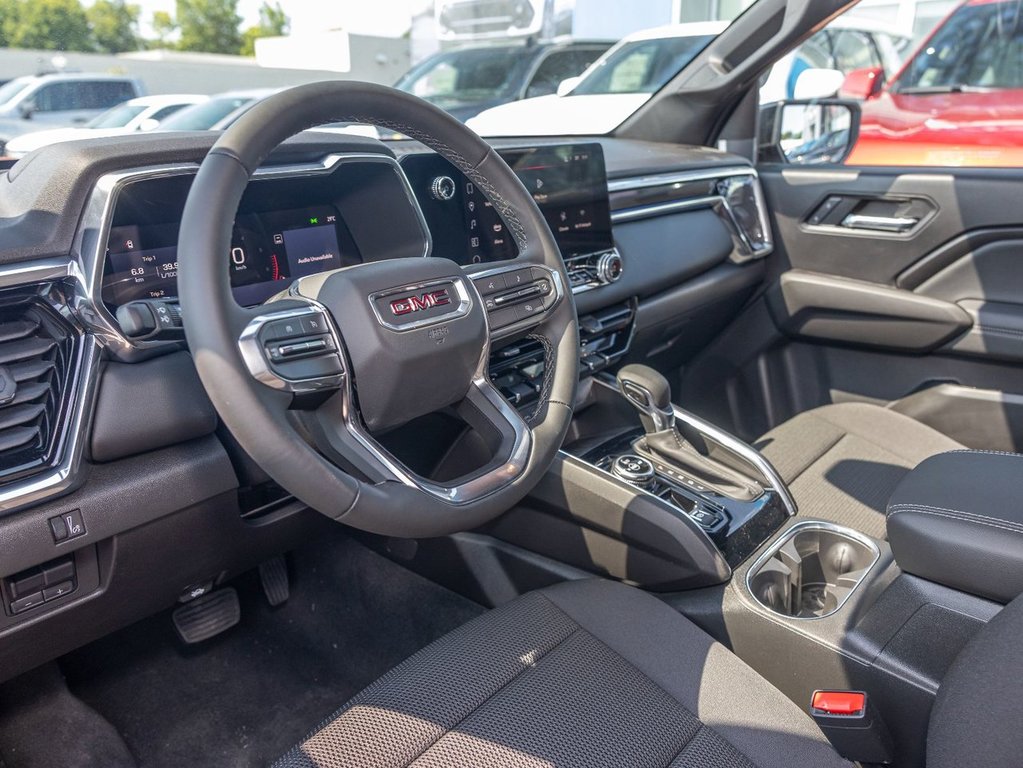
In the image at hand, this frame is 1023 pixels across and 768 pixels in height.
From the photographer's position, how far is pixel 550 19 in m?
5.77

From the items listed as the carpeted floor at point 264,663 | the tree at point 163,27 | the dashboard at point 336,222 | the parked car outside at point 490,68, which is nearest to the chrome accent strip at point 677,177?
the dashboard at point 336,222

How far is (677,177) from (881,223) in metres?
0.63

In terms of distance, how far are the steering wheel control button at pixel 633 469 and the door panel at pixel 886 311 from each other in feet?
3.54

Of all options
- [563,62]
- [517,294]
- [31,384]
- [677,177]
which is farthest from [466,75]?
[31,384]

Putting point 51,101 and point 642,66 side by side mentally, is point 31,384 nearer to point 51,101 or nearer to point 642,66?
point 51,101

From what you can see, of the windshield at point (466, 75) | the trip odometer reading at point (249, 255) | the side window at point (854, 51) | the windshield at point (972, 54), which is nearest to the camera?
the trip odometer reading at point (249, 255)

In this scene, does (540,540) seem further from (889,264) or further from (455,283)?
(889,264)

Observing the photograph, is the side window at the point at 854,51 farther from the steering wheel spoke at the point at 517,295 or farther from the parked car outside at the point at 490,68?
the steering wheel spoke at the point at 517,295

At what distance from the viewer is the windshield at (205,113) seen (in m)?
2.42

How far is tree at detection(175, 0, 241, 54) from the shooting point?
23.9 feet

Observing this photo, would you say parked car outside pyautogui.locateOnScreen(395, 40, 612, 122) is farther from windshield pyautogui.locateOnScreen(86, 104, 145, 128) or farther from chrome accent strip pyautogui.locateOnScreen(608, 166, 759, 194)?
windshield pyautogui.locateOnScreen(86, 104, 145, 128)

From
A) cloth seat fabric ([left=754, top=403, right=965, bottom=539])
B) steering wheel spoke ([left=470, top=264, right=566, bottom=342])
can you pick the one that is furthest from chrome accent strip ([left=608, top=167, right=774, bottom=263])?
steering wheel spoke ([left=470, top=264, right=566, bottom=342])

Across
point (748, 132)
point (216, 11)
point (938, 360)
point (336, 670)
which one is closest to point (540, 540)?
point (336, 670)

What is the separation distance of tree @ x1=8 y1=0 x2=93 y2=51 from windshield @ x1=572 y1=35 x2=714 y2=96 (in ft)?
5.18
